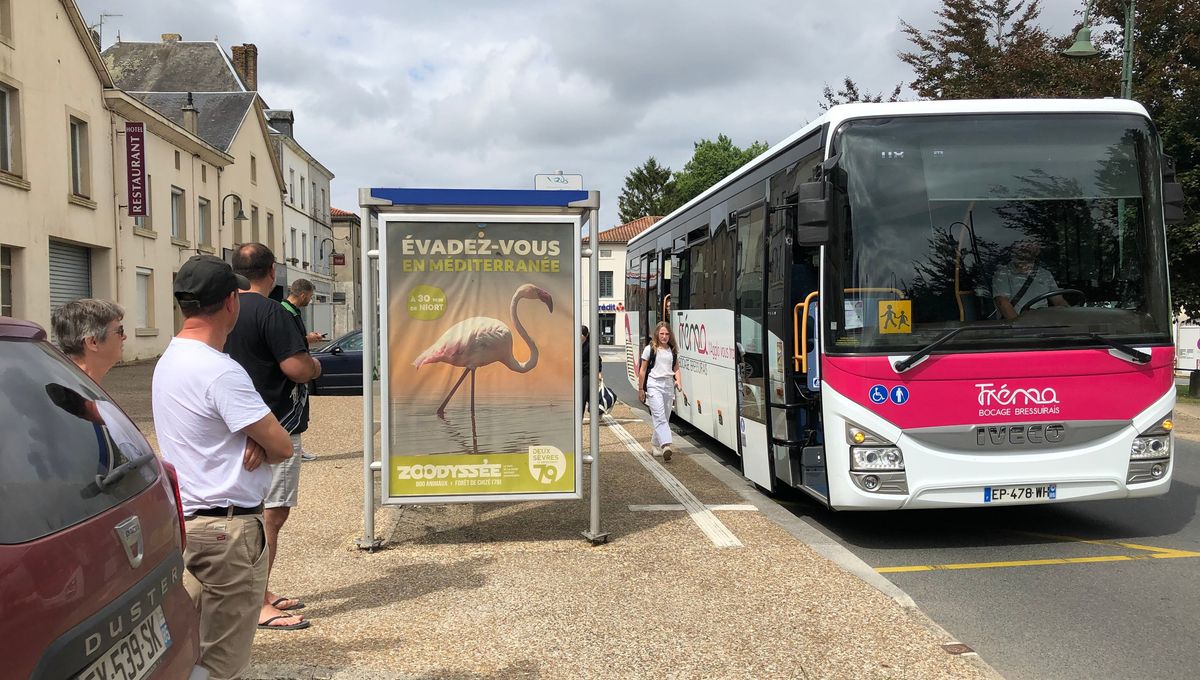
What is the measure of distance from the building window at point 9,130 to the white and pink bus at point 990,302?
18897 mm

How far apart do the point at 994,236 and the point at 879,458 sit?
172 centimetres

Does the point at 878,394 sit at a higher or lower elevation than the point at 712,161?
lower

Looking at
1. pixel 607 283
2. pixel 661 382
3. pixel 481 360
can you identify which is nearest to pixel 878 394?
pixel 481 360

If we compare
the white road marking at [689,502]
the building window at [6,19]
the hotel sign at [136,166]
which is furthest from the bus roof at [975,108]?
the hotel sign at [136,166]

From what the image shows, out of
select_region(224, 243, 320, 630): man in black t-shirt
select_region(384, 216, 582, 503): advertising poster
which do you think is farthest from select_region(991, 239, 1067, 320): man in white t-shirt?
select_region(224, 243, 320, 630): man in black t-shirt

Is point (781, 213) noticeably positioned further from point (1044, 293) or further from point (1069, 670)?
point (1069, 670)

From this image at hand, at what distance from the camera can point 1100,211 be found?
21.2 feet

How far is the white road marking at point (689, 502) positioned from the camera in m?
6.62

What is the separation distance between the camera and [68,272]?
2267 centimetres

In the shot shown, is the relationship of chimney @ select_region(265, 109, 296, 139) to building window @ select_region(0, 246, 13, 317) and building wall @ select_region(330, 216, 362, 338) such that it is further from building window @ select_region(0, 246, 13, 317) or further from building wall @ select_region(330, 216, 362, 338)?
building window @ select_region(0, 246, 13, 317)

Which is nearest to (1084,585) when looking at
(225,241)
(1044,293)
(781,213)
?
(1044,293)

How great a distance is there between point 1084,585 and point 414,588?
4036mm

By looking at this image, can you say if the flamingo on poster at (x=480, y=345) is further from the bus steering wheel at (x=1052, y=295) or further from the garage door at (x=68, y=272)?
the garage door at (x=68, y=272)

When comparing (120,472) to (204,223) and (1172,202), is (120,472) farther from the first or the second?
(204,223)
